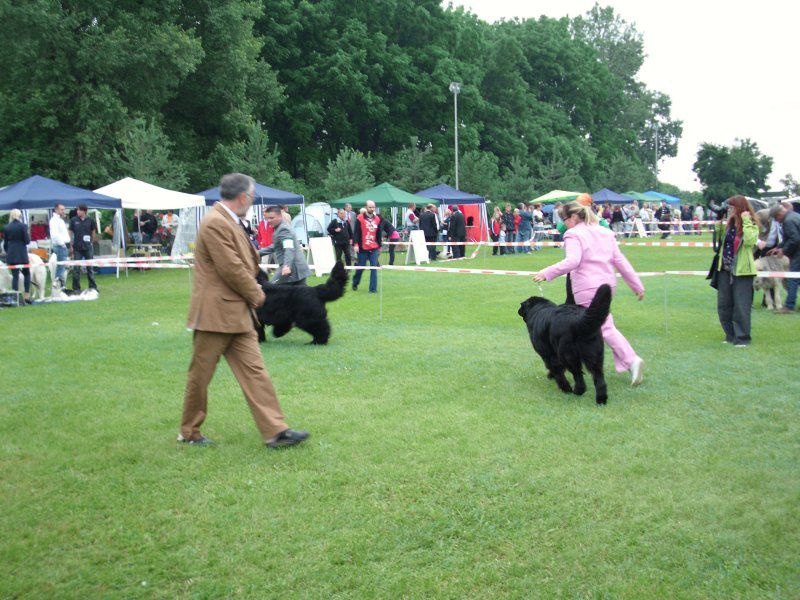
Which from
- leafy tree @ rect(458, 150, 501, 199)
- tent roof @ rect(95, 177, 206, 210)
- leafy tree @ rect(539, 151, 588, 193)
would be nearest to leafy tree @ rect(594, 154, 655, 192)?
leafy tree @ rect(539, 151, 588, 193)

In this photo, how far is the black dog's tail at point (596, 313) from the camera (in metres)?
6.28

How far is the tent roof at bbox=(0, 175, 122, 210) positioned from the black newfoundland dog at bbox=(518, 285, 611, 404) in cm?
1608

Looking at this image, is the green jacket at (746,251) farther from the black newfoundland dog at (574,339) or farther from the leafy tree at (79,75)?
the leafy tree at (79,75)

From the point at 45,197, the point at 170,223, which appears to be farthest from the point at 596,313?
the point at 170,223

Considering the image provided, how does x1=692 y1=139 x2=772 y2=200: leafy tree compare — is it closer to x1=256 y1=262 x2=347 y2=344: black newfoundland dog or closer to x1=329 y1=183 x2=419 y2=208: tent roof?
x1=329 y1=183 x2=419 y2=208: tent roof

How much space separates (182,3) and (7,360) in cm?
2886

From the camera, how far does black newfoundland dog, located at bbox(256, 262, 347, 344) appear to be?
9.82 meters

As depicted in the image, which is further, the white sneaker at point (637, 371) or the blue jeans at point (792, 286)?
Result: the blue jeans at point (792, 286)

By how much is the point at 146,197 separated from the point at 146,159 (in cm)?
653

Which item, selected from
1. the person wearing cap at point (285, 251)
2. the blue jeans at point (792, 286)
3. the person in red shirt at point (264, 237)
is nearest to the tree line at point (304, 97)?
the person in red shirt at point (264, 237)

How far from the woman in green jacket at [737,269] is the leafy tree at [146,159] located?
23.9 metres

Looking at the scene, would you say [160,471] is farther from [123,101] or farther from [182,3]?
[182,3]

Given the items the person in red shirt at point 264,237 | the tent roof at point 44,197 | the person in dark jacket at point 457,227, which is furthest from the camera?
the person in dark jacket at point 457,227

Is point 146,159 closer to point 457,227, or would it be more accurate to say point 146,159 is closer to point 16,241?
point 457,227
